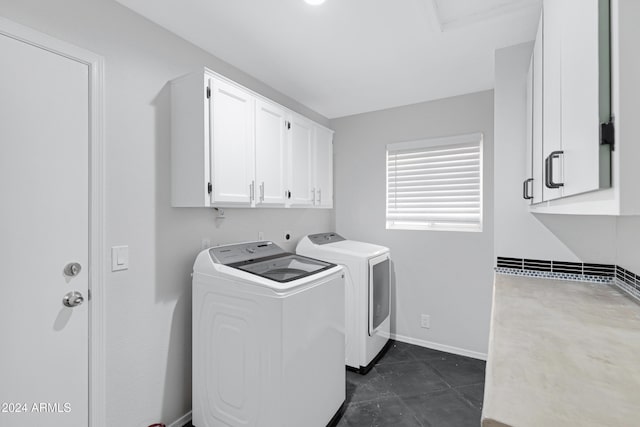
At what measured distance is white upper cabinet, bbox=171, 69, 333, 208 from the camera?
1.78m

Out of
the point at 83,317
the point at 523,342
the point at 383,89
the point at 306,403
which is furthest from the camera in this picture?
the point at 383,89

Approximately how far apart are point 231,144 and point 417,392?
89.3 inches

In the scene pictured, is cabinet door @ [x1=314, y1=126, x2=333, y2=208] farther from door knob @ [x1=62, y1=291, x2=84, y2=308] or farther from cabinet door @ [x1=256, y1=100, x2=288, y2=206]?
door knob @ [x1=62, y1=291, x2=84, y2=308]

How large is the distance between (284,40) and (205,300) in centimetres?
173

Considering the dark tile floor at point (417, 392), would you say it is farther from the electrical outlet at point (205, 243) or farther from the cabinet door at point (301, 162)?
the cabinet door at point (301, 162)

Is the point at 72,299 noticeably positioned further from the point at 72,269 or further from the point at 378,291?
the point at 378,291

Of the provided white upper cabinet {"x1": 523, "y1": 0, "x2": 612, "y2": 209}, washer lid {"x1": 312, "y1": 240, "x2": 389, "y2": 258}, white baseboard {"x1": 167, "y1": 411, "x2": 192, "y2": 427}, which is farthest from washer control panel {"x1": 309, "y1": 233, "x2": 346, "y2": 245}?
white upper cabinet {"x1": 523, "y1": 0, "x2": 612, "y2": 209}

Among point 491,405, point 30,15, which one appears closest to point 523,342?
point 491,405

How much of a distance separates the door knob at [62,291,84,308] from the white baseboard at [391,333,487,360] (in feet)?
9.12

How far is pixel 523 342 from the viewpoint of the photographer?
3.25 feet

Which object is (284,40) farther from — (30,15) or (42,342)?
(42,342)

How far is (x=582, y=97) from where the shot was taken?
28.5 inches

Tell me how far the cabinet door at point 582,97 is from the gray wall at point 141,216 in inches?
75.2

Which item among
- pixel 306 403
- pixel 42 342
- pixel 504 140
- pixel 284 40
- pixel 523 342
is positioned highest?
pixel 284 40
